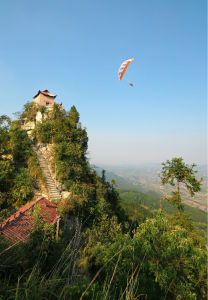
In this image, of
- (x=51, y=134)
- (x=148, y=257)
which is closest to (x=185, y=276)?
(x=148, y=257)

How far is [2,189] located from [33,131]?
882 centimetres

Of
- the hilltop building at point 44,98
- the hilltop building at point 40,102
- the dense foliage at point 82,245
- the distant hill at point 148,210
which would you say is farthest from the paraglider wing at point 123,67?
the hilltop building at point 44,98

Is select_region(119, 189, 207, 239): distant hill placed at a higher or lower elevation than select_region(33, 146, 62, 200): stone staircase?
lower

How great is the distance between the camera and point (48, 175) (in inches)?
465

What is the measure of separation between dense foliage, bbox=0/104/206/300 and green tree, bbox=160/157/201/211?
144cm

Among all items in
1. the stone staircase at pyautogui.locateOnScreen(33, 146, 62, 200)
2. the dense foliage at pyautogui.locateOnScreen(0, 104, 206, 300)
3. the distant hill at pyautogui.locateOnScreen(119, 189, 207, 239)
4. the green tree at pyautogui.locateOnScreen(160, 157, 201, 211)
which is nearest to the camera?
the dense foliage at pyautogui.locateOnScreen(0, 104, 206, 300)

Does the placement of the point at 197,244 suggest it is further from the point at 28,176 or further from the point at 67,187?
the point at 28,176

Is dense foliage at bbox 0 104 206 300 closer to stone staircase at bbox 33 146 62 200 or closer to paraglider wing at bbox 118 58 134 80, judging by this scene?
stone staircase at bbox 33 146 62 200

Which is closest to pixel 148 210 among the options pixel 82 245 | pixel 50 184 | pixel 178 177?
pixel 178 177

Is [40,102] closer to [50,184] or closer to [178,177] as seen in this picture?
[50,184]

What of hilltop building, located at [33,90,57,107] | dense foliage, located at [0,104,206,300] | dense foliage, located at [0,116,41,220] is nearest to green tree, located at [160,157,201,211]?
dense foliage, located at [0,104,206,300]

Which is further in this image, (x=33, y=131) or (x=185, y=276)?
(x=33, y=131)

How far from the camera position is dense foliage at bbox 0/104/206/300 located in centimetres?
163

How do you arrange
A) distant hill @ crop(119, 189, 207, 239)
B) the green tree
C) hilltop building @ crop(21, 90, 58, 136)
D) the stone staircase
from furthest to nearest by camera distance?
hilltop building @ crop(21, 90, 58, 136)
the green tree
the stone staircase
distant hill @ crop(119, 189, 207, 239)
